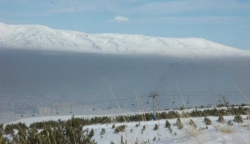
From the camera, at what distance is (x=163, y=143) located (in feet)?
19.9

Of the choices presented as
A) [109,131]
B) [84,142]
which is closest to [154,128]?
[109,131]

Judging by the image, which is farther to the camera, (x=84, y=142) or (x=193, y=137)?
(x=84, y=142)

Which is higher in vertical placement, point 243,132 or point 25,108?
point 25,108

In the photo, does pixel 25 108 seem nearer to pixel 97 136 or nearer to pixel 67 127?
pixel 97 136

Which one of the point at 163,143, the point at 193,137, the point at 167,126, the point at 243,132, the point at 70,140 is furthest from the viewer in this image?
the point at 167,126

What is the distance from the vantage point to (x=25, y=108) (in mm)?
50438

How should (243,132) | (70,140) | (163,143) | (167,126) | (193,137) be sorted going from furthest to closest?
(167,126), (70,140), (163,143), (243,132), (193,137)

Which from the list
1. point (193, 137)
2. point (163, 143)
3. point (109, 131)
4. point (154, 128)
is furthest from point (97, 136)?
point (193, 137)

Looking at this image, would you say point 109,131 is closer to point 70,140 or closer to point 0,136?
point 70,140

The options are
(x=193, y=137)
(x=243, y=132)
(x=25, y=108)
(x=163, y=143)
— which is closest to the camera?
(x=193, y=137)

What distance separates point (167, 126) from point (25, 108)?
39.4 meters

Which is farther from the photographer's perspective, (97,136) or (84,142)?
(97,136)

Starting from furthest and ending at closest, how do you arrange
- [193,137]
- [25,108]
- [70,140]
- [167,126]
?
[25,108]
[167,126]
[70,140]
[193,137]

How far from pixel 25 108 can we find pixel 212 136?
47086mm
